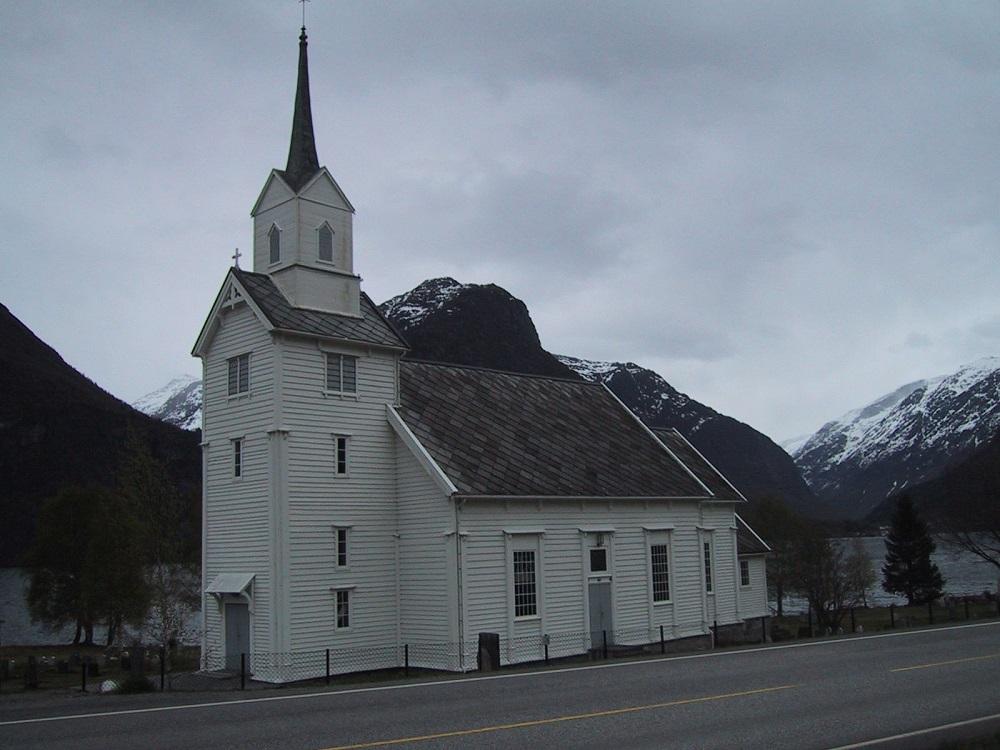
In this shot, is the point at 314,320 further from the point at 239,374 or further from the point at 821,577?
the point at 821,577

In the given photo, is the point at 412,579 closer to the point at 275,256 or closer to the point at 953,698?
the point at 275,256

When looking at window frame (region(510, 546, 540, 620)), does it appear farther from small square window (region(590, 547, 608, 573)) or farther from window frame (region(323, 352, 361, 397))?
window frame (region(323, 352, 361, 397))

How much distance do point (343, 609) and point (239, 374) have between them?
24.8 ft

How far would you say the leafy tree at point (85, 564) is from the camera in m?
52.4

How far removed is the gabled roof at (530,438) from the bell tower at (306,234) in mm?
3585

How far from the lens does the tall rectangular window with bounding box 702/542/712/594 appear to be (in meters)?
36.5

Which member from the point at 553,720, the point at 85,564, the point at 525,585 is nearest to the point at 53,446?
the point at 85,564

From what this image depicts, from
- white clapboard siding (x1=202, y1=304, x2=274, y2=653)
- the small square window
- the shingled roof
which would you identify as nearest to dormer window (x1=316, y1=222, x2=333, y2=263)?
the shingled roof

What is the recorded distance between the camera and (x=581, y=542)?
31.4 metres

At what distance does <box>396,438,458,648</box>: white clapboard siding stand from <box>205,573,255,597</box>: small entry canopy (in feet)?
14.9

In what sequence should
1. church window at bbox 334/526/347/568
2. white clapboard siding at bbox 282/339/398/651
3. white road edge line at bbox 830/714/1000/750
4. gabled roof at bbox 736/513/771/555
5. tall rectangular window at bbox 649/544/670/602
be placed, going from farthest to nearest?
1. gabled roof at bbox 736/513/771/555
2. tall rectangular window at bbox 649/544/670/602
3. church window at bbox 334/526/347/568
4. white clapboard siding at bbox 282/339/398/651
5. white road edge line at bbox 830/714/1000/750

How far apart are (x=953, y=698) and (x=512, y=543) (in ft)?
48.3

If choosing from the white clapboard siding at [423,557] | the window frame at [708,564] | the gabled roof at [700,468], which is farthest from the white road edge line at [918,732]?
the gabled roof at [700,468]

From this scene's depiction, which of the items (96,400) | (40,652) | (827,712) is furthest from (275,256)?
(96,400)
